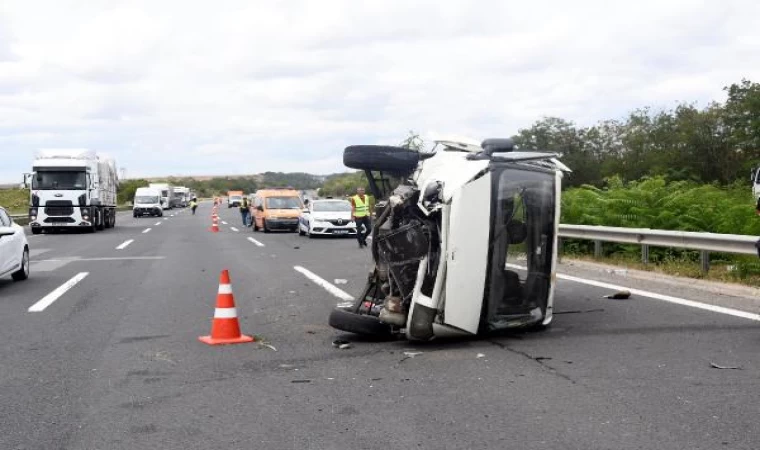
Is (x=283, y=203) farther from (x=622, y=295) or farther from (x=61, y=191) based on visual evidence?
(x=622, y=295)

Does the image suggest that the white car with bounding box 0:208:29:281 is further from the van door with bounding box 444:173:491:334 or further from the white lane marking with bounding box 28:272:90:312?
the van door with bounding box 444:173:491:334

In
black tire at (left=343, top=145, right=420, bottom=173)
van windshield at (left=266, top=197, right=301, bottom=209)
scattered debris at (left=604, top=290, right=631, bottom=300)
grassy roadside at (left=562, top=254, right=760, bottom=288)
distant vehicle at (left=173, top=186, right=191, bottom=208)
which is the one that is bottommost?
distant vehicle at (left=173, top=186, right=191, bottom=208)

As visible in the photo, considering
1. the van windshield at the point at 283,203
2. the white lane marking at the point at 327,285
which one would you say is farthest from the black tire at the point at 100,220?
the white lane marking at the point at 327,285

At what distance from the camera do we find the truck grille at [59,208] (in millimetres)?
→ 33219

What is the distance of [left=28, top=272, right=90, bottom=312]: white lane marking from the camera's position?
11203 mm

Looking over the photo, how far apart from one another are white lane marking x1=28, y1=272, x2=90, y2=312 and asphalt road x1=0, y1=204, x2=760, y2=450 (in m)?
0.21

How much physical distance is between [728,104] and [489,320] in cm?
5476

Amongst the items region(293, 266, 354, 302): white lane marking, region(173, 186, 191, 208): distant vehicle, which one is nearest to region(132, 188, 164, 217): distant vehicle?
region(173, 186, 191, 208): distant vehicle

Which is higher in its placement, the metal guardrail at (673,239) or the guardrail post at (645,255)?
the metal guardrail at (673,239)

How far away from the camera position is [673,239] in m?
13.0

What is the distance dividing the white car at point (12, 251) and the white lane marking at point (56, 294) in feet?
2.96

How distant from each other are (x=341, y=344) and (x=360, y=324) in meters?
0.27

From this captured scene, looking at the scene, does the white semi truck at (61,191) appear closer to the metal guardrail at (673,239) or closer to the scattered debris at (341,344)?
the metal guardrail at (673,239)

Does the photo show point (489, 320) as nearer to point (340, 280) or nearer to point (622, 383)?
point (622, 383)
